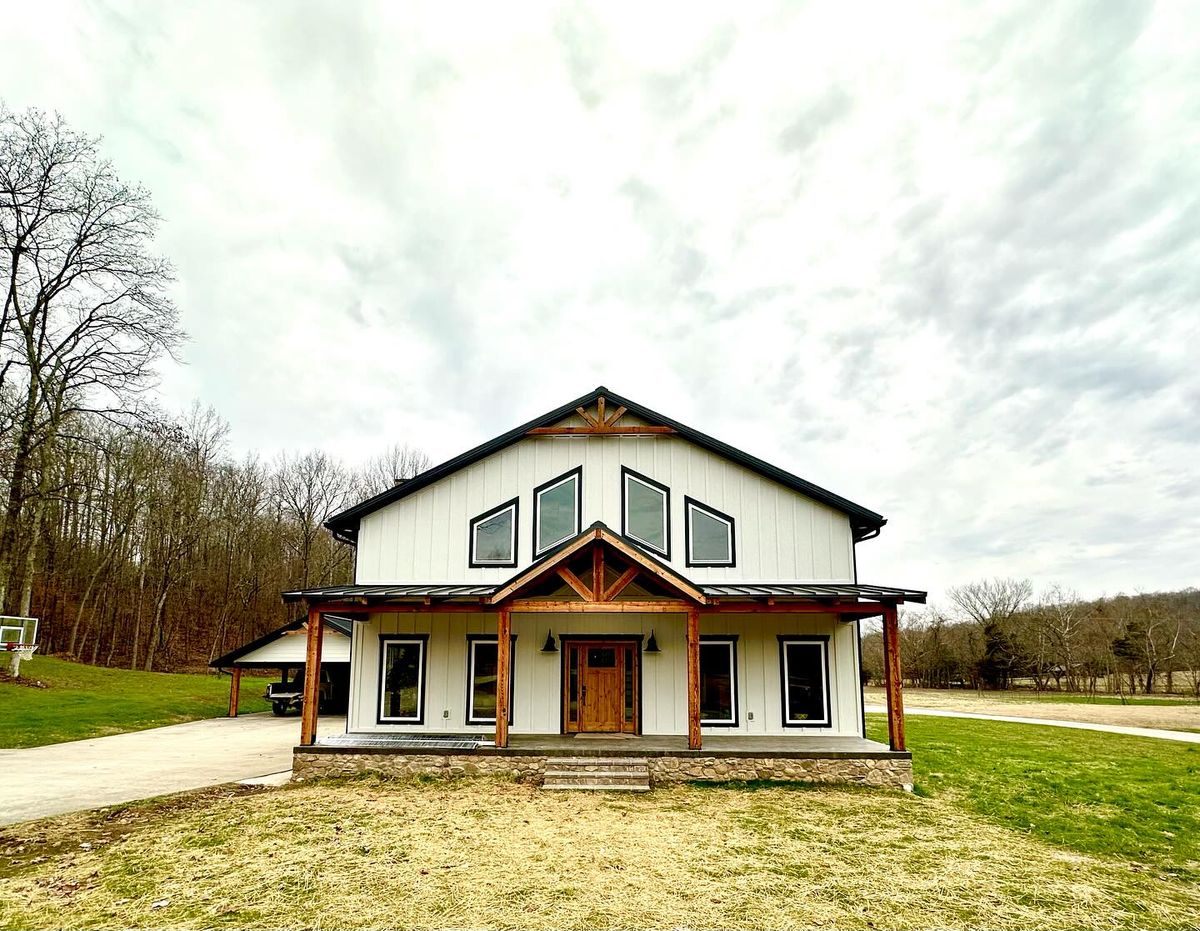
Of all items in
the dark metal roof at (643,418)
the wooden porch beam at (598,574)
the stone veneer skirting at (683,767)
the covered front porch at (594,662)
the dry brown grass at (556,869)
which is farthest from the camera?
the dark metal roof at (643,418)

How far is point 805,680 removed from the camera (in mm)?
12562

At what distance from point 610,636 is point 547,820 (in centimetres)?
474

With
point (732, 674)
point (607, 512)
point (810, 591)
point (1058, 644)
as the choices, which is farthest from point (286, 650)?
point (1058, 644)

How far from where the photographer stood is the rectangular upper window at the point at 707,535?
43.2 ft

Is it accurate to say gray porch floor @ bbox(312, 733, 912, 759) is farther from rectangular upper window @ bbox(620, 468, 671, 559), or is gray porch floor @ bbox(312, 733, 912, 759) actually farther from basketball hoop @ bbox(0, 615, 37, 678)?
basketball hoop @ bbox(0, 615, 37, 678)

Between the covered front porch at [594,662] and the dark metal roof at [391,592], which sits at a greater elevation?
the dark metal roof at [391,592]

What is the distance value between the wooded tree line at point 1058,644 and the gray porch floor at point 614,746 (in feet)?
95.4

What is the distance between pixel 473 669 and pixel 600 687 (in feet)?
7.86

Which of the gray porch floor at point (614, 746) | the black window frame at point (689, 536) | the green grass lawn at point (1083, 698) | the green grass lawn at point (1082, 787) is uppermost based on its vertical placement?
the black window frame at point (689, 536)

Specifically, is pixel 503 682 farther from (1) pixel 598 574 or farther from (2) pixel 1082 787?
(2) pixel 1082 787

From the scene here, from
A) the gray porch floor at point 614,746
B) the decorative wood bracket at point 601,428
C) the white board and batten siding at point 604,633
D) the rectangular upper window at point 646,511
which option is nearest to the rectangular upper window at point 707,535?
the rectangular upper window at point 646,511

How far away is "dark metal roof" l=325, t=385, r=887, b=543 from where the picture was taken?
42.8 feet

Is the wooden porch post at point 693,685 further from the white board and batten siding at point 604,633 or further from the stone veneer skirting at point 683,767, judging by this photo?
the white board and batten siding at point 604,633

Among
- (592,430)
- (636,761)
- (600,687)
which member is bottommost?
(636,761)
